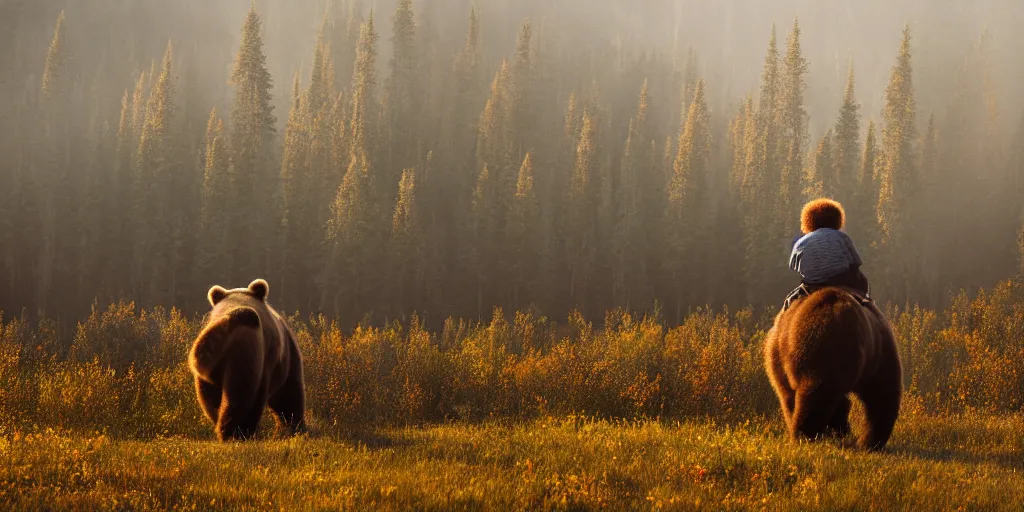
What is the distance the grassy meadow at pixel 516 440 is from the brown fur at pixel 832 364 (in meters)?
0.41

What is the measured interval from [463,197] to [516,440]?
74.4 meters

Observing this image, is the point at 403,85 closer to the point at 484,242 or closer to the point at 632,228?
the point at 484,242

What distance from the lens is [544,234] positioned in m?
78.7

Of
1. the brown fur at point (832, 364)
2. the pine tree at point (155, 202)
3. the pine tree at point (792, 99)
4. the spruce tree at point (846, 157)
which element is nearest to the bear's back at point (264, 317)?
the brown fur at point (832, 364)

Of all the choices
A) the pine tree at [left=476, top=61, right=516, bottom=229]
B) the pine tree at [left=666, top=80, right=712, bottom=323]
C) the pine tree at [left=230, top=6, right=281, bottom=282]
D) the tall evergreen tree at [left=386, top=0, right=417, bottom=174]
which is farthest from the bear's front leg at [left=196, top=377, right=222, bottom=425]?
the tall evergreen tree at [left=386, top=0, right=417, bottom=174]

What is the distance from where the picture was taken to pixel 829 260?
26.4 feet

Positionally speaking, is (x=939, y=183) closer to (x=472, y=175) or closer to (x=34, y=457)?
(x=472, y=175)

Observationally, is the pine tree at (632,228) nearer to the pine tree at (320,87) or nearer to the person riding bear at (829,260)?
the pine tree at (320,87)

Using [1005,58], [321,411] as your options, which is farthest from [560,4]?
[321,411]

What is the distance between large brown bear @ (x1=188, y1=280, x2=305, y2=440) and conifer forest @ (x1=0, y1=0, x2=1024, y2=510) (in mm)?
546

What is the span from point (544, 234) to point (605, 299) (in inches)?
392

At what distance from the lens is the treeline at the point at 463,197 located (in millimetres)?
68625

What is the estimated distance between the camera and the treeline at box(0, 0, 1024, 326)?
6862cm

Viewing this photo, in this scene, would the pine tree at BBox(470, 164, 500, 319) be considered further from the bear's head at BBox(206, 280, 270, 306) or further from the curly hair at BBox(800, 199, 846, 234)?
the curly hair at BBox(800, 199, 846, 234)
